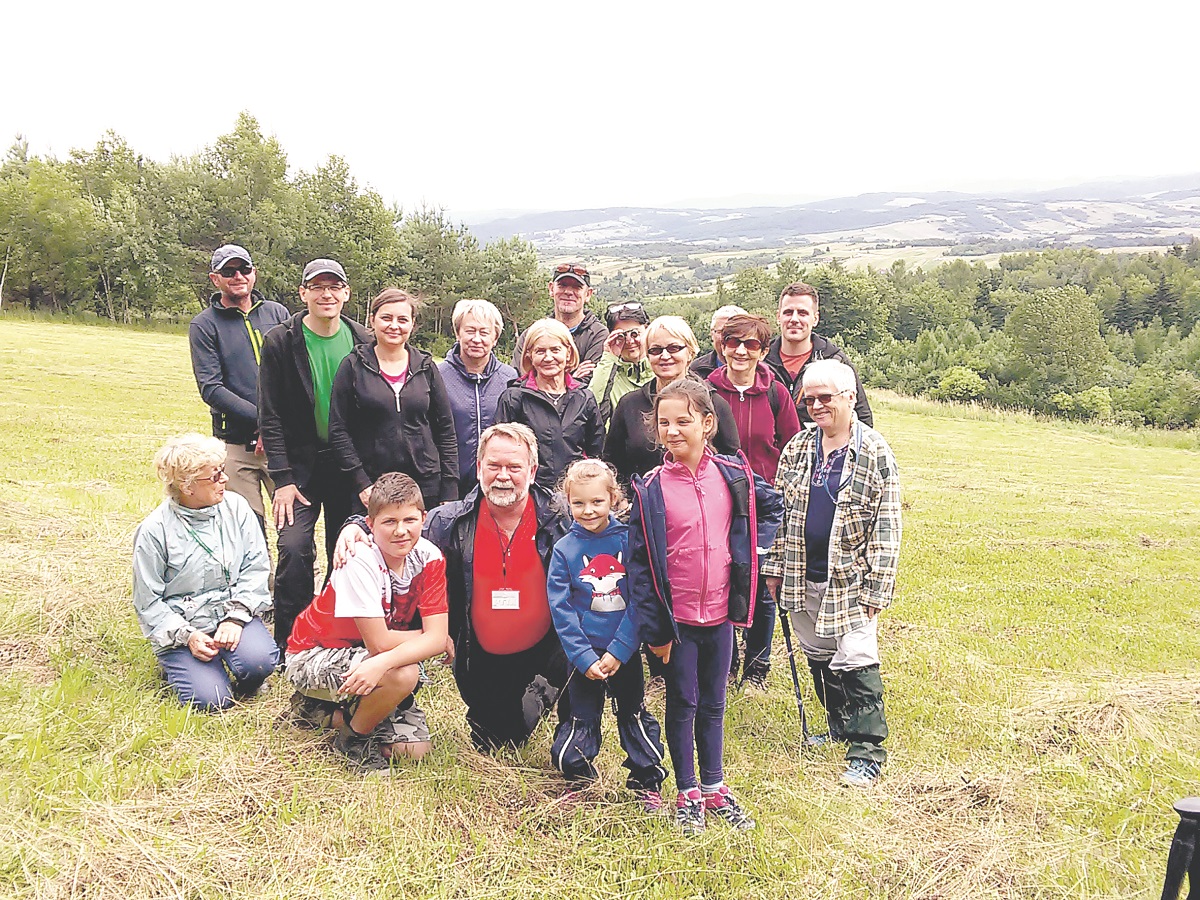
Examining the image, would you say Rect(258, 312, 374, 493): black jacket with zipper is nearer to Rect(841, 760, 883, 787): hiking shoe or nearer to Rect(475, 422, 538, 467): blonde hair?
Rect(475, 422, 538, 467): blonde hair

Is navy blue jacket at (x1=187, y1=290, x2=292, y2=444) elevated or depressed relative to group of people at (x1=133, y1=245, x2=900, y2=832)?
elevated

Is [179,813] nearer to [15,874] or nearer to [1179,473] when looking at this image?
[15,874]

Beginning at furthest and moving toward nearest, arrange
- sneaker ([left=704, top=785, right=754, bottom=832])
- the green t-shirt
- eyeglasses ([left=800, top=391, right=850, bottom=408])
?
the green t-shirt
eyeglasses ([left=800, top=391, right=850, bottom=408])
sneaker ([left=704, top=785, right=754, bottom=832])

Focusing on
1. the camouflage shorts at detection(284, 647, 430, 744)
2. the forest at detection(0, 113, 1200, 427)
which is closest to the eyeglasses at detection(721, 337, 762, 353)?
the camouflage shorts at detection(284, 647, 430, 744)

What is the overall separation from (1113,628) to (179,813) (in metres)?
8.28

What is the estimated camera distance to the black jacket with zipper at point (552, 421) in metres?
4.78

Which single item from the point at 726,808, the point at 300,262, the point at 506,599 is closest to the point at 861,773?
the point at 726,808

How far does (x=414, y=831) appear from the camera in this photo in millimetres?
3377

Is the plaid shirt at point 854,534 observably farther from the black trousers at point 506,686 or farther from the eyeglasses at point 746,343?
the black trousers at point 506,686

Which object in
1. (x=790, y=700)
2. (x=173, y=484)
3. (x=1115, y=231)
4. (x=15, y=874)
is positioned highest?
(x=1115, y=231)

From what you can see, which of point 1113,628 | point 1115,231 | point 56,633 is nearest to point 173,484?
point 56,633

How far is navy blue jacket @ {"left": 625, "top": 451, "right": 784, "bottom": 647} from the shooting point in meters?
3.58

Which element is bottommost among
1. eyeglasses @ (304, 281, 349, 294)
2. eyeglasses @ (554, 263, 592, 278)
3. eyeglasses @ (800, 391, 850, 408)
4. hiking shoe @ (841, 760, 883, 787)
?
hiking shoe @ (841, 760, 883, 787)

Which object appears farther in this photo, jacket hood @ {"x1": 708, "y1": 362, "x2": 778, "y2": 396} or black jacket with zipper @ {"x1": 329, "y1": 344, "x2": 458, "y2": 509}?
jacket hood @ {"x1": 708, "y1": 362, "x2": 778, "y2": 396}
